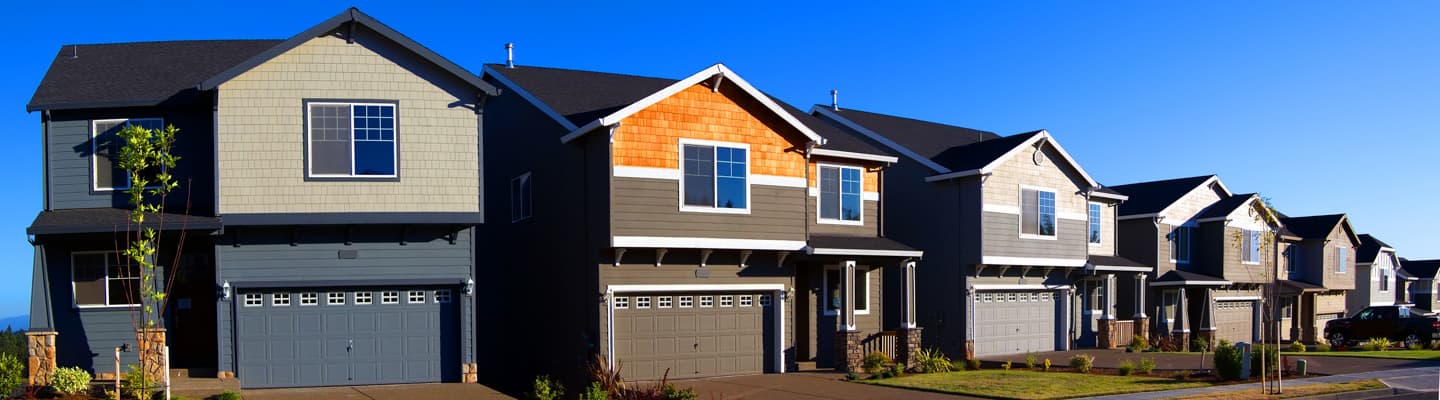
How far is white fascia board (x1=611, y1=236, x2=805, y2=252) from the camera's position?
858 inches

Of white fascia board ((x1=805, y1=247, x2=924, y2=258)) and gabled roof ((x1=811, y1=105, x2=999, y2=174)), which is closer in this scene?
white fascia board ((x1=805, y1=247, x2=924, y2=258))

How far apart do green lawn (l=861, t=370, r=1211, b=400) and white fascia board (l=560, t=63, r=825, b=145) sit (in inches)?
221

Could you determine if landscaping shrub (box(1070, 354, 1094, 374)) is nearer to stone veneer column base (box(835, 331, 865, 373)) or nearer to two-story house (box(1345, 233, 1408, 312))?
stone veneer column base (box(835, 331, 865, 373))

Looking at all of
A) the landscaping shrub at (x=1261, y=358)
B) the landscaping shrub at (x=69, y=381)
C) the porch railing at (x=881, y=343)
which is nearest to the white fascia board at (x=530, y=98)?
the porch railing at (x=881, y=343)

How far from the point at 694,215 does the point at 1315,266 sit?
114 ft

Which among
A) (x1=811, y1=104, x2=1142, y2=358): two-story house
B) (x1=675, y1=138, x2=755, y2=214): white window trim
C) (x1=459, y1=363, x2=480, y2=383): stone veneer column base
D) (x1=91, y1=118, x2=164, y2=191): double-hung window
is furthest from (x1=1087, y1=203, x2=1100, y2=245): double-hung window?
(x1=91, y1=118, x2=164, y2=191): double-hung window

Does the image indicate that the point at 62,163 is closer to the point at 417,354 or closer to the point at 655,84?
the point at 417,354

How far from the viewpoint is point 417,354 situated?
68.2ft

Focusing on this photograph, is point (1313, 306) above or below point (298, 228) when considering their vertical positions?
below

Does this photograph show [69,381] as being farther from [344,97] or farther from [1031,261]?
[1031,261]

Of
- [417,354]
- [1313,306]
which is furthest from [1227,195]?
[417,354]

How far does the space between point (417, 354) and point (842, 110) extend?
17.9 m

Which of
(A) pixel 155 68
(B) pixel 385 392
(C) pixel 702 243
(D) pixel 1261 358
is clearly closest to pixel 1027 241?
(D) pixel 1261 358

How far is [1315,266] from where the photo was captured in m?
46.5
